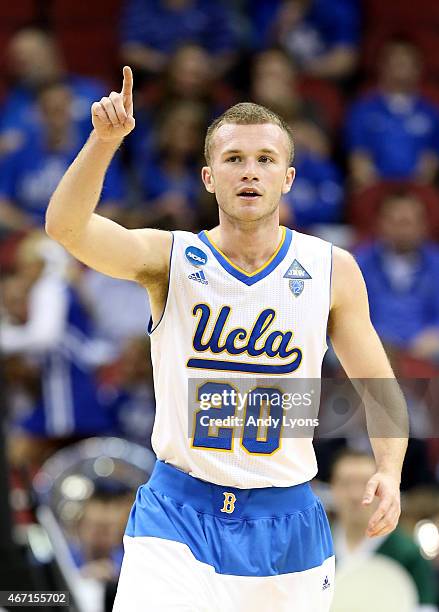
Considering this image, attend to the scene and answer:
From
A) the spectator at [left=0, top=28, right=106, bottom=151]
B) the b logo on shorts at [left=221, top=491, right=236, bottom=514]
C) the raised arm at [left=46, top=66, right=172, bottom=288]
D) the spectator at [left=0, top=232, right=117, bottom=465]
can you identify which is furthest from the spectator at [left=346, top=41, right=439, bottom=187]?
the b logo on shorts at [left=221, top=491, right=236, bottom=514]

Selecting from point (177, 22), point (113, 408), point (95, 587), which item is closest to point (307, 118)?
point (177, 22)

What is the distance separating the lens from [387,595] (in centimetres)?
647

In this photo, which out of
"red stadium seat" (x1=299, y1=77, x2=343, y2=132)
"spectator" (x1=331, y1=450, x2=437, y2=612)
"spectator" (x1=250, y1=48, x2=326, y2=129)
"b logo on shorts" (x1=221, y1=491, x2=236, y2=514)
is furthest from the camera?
"red stadium seat" (x1=299, y1=77, x2=343, y2=132)

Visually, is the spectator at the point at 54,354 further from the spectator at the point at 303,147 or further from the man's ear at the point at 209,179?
the man's ear at the point at 209,179

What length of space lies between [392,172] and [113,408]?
13.8ft

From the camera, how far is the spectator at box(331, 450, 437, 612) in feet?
22.4

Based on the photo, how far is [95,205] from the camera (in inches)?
174

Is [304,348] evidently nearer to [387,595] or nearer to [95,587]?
[387,595]

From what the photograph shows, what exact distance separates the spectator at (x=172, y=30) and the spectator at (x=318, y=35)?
20.3 inches

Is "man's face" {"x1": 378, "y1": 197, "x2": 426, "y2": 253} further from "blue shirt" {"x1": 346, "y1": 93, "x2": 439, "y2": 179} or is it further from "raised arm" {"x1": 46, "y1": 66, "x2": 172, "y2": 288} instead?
"raised arm" {"x1": 46, "y1": 66, "x2": 172, "y2": 288}

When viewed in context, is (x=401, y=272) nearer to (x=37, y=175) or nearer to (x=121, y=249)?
(x=37, y=175)

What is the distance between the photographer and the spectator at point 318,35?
41.1 ft

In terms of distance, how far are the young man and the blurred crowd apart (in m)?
2.32

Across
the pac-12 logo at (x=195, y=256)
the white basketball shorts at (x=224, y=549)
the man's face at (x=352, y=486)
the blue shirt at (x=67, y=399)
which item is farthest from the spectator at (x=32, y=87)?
the white basketball shorts at (x=224, y=549)
